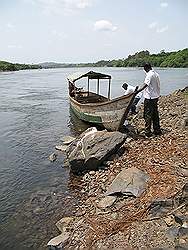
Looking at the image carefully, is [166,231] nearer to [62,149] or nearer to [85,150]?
[85,150]

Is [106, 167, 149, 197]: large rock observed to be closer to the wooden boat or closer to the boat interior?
the wooden boat

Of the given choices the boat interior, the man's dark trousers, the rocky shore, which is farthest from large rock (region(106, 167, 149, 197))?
the boat interior

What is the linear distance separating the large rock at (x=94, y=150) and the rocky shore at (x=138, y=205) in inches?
10.3

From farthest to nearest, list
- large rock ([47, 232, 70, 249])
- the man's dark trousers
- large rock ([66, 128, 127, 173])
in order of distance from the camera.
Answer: the man's dark trousers, large rock ([66, 128, 127, 173]), large rock ([47, 232, 70, 249])

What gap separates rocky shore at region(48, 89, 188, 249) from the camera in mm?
6256

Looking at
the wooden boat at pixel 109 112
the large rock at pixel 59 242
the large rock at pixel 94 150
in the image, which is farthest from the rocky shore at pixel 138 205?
the wooden boat at pixel 109 112

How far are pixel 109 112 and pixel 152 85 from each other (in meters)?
4.64

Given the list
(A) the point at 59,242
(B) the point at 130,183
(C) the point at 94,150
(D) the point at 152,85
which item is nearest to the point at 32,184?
(C) the point at 94,150

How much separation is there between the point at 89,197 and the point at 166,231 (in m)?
3.97

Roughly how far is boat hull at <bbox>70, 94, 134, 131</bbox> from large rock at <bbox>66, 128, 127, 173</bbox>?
2.77 metres

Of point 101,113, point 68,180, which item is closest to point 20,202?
point 68,180

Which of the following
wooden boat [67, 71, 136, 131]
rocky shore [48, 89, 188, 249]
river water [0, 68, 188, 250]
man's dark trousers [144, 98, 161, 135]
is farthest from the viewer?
wooden boat [67, 71, 136, 131]

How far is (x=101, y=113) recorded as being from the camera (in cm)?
1725

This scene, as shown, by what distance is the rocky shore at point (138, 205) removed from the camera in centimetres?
626
